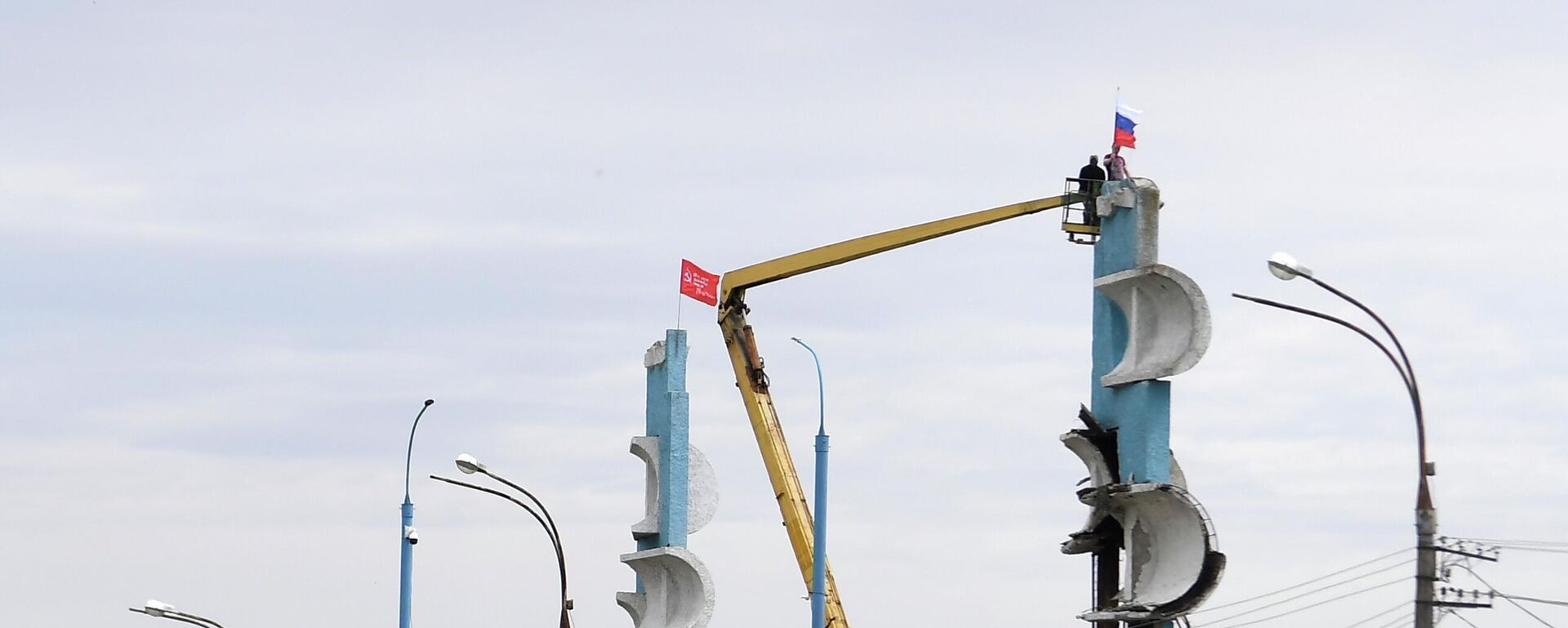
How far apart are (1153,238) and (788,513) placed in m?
18.3

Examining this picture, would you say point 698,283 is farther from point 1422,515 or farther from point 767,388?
point 1422,515

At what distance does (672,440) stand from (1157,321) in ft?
44.5

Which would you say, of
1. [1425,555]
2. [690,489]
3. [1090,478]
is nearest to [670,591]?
[690,489]

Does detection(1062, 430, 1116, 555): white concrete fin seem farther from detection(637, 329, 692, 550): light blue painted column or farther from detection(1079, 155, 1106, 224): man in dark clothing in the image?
detection(637, 329, 692, 550): light blue painted column

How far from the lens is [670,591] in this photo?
51344 millimetres

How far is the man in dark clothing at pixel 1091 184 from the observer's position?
43.6 meters

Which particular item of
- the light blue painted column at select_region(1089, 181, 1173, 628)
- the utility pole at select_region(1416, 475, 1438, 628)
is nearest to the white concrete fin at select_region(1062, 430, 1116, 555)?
the light blue painted column at select_region(1089, 181, 1173, 628)

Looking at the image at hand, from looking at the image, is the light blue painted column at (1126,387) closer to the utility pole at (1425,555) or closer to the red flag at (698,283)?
the utility pole at (1425,555)

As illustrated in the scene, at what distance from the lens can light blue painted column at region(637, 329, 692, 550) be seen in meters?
51.1

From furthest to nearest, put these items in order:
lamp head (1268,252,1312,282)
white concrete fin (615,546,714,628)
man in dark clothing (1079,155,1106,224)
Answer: white concrete fin (615,546,714,628)
man in dark clothing (1079,155,1106,224)
lamp head (1268,252,1312,282)

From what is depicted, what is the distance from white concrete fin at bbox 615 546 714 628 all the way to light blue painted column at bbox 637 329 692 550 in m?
0.38

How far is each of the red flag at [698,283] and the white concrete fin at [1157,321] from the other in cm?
1510

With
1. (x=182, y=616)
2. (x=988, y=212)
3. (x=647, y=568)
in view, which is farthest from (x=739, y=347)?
(x=182, y=616)

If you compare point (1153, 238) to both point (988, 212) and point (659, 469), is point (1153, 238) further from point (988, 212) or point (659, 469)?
point (659, 469)
